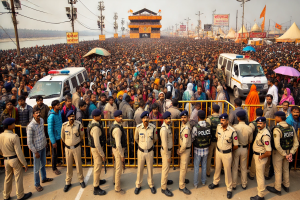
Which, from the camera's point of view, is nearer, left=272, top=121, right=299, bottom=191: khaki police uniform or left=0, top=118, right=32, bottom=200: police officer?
left=0, top=118, right=32, bottom=200: police officer

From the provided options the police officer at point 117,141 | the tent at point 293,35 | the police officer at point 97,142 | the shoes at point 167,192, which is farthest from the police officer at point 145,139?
the tent at point 293,35

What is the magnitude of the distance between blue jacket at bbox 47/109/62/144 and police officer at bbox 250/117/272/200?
427 centimetres

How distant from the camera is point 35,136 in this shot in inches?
167

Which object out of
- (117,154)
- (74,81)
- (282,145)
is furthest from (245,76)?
(117,154)

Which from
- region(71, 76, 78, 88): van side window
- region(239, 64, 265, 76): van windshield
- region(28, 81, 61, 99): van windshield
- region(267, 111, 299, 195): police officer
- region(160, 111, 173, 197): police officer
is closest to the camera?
→ region(267, 111, 299, 195): police officer

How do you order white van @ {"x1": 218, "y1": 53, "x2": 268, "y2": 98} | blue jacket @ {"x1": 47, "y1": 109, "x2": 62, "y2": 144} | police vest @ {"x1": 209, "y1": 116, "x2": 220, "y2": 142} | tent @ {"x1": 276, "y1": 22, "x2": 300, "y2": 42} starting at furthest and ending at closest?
tent @ {"x1": 276, "y1": 22, "x2": 300, "y2": 42}
white van @ {"x1": 218, "y1": 53, "x2": 268, "y2": 98}
blue jacket @ {"x1": 47, "y1": 109, "x2": 62, "y2": 144}
police vest @ {"x1": 209, "y1": 116, "x2": 220, "y2": 142}

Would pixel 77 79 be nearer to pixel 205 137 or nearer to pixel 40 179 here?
pixel 40 179

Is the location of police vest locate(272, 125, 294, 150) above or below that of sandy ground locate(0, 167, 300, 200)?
above

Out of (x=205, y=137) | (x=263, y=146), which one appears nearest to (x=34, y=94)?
(x=205, y=137)

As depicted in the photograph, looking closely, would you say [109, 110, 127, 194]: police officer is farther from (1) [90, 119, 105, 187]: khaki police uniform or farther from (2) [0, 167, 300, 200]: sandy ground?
(2) [0, 167, 300, 200]: sandy ground

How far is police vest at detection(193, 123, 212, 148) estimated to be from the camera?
4.14m

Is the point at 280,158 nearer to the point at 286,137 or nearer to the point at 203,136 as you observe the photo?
the point at 286,137

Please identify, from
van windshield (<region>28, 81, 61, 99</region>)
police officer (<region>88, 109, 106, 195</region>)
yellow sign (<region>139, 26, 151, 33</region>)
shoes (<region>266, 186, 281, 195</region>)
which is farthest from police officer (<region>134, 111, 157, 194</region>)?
yellow sign (<region>139, 26, 151, 33</region>)

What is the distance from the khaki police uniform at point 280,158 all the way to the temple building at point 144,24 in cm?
7891
